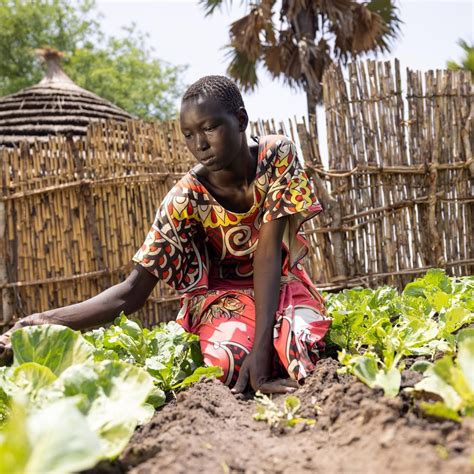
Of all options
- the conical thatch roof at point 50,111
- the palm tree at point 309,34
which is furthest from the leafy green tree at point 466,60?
the conical thatch roof at point 50,111

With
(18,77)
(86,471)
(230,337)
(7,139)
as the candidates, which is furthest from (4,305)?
(18,77)

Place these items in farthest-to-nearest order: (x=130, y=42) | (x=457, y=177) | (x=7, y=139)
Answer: (x=130, y=42) < (x=7, y=139) < (x=457, y=177)

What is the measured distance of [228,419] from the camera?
155 centimetres

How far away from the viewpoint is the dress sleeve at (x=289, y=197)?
2375 millimetres

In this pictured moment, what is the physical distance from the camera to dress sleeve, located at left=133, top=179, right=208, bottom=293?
2479 mm

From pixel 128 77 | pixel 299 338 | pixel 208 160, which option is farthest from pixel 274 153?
pixel 128 77

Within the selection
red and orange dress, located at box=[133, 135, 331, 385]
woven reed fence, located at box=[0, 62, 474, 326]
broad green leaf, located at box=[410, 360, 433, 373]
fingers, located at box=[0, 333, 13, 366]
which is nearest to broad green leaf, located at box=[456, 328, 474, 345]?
broad green leaf, located at box=[410, 360, 433, 373]

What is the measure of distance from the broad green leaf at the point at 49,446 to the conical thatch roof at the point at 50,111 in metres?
6.91

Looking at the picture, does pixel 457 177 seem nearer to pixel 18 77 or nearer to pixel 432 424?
pixel 432 424

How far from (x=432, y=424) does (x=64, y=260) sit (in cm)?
542

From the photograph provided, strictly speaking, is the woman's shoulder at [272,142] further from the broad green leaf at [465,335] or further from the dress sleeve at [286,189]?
the broad green leaf at [465,335]

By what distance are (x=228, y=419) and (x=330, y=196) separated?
4384 mm

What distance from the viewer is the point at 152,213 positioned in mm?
6219

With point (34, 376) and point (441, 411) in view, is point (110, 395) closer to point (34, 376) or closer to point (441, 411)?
point (34, 376)
